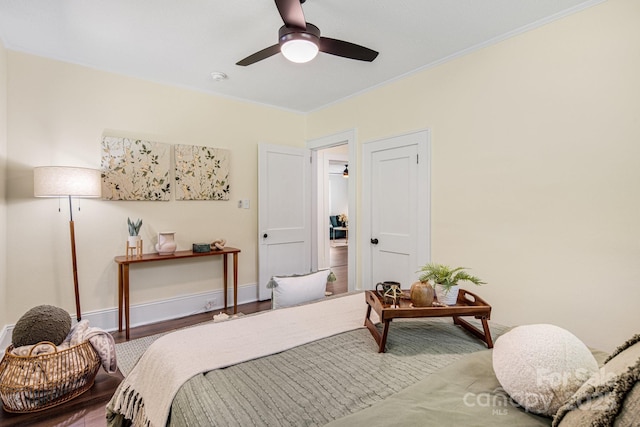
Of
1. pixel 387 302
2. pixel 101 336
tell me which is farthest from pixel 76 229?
pixel 387 302

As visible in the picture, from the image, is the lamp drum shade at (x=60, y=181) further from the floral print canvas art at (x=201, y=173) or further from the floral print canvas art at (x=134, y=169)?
the floral print canvas art at (x=201, y=173)

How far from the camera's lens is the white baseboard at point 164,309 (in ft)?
10.1

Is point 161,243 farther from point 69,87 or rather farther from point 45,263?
point 69,87

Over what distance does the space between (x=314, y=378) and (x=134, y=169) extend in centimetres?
305

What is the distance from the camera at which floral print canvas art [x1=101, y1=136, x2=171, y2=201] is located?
10.2ft

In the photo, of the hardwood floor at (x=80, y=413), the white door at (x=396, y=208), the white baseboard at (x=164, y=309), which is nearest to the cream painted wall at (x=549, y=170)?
the white door at (x=396, y=208)

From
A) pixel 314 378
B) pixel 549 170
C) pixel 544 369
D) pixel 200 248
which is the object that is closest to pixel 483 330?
pixel 544 369

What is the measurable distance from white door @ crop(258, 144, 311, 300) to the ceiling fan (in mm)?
2034

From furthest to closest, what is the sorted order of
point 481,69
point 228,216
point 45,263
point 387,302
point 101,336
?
point 228,216 → point 45,263 → point 481,69 → point 101,336 → point 387,302

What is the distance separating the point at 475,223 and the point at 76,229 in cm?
365

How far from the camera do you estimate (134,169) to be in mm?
3250

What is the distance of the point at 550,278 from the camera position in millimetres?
2281

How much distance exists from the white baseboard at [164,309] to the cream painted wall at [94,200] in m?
0.07

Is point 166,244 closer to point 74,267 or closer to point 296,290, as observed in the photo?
point 74,267
